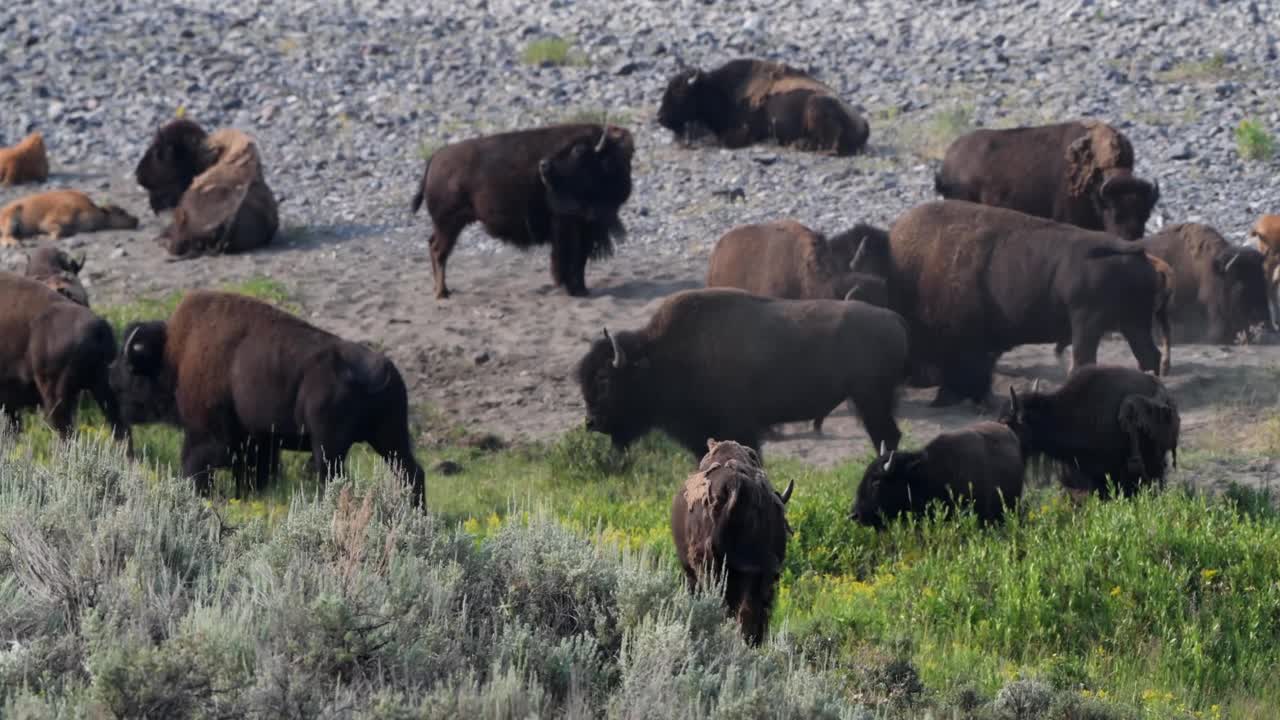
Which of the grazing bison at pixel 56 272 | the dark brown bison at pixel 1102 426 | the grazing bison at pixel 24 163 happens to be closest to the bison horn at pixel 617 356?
the dark brown bison at pixel 1102 426

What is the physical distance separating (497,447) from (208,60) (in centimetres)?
1422

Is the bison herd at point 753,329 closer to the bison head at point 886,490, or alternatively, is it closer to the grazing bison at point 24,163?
the bison head at point 886,490

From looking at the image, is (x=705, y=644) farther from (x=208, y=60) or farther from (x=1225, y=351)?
(x=208, y=60)

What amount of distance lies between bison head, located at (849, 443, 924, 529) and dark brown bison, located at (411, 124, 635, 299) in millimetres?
6996

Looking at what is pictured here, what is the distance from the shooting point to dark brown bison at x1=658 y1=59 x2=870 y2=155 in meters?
21.6

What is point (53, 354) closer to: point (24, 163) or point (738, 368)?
point (738, 368)

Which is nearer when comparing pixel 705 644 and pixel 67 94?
pixel 705 644

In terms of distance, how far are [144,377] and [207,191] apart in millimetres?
7716

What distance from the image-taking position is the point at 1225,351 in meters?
14.7

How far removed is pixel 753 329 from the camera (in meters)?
12.0

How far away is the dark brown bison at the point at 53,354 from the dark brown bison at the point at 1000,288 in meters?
5.78

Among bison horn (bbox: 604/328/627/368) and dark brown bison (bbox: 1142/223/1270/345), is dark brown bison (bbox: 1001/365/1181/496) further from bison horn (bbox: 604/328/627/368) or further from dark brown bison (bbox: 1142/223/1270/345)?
dark brown bison (bbox: 1142/223/1270/345)

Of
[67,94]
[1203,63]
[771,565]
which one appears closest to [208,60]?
[67,94]

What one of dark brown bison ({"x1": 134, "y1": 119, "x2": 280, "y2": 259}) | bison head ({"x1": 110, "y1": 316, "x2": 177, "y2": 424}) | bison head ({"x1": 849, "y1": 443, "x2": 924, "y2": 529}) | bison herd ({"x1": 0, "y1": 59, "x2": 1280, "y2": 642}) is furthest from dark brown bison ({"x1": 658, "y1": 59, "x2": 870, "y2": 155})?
bison head ({"x1": 849, "y1": 443, "x2": 924, "y2": 529})
